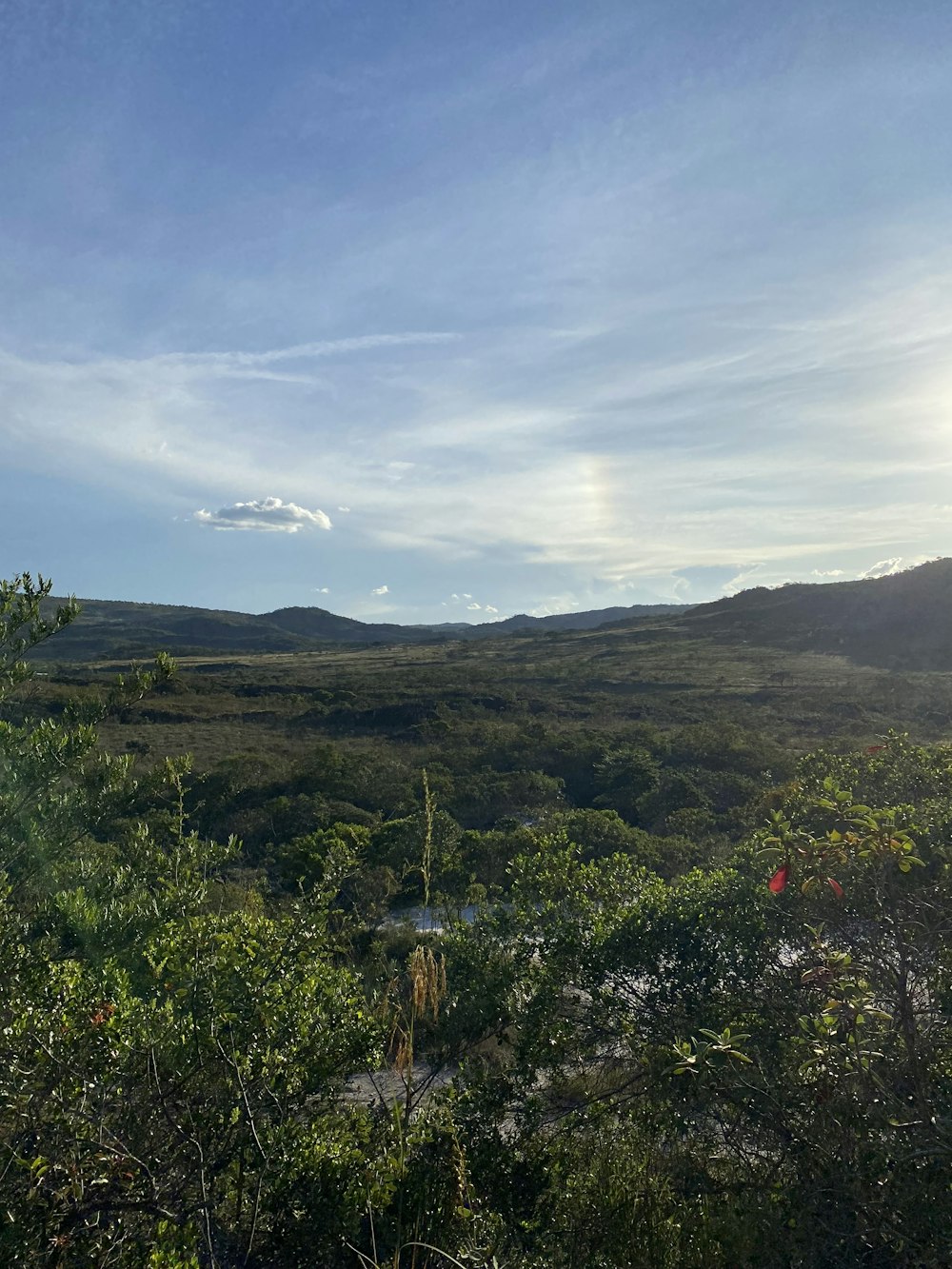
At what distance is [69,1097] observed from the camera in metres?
2.96

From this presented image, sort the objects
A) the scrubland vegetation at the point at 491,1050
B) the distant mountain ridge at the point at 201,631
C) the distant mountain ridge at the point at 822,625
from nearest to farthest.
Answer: the scrubland vegetation at the point at 491,1050, the distant mountain ridge at the point at 822,625, the distant mountain ridge at the point at 201,631

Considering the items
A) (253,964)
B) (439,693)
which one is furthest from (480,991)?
(439,693)

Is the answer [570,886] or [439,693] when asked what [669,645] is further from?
[570,886]

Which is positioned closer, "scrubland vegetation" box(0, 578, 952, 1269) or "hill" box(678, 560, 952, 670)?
"scrubland vegetation" box(0, 578, 952, 1269)

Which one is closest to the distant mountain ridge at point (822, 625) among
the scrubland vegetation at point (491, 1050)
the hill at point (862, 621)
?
the hill at point (862, 621)

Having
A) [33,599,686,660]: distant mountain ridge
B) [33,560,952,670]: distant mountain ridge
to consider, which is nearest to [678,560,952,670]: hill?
[33,560,952,670]: distant mountain ridge

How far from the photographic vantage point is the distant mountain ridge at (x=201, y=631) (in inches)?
3912

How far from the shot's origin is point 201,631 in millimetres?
135000

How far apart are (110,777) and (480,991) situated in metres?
2.72

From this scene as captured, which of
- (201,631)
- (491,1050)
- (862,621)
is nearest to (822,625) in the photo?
(862,621)

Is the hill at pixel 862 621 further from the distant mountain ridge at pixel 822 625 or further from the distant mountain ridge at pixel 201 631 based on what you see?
the distant mountain ridge at pixel 201 631

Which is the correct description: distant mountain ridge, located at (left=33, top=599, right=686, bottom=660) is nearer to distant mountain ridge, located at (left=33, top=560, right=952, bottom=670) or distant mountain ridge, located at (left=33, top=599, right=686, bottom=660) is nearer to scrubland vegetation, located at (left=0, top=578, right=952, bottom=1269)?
distant mountain ridge, located at (left=33, top=560, right=952, bottom=670)

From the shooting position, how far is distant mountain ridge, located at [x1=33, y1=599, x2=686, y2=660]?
99.4 meters

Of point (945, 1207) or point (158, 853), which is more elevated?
point (158, 853)
